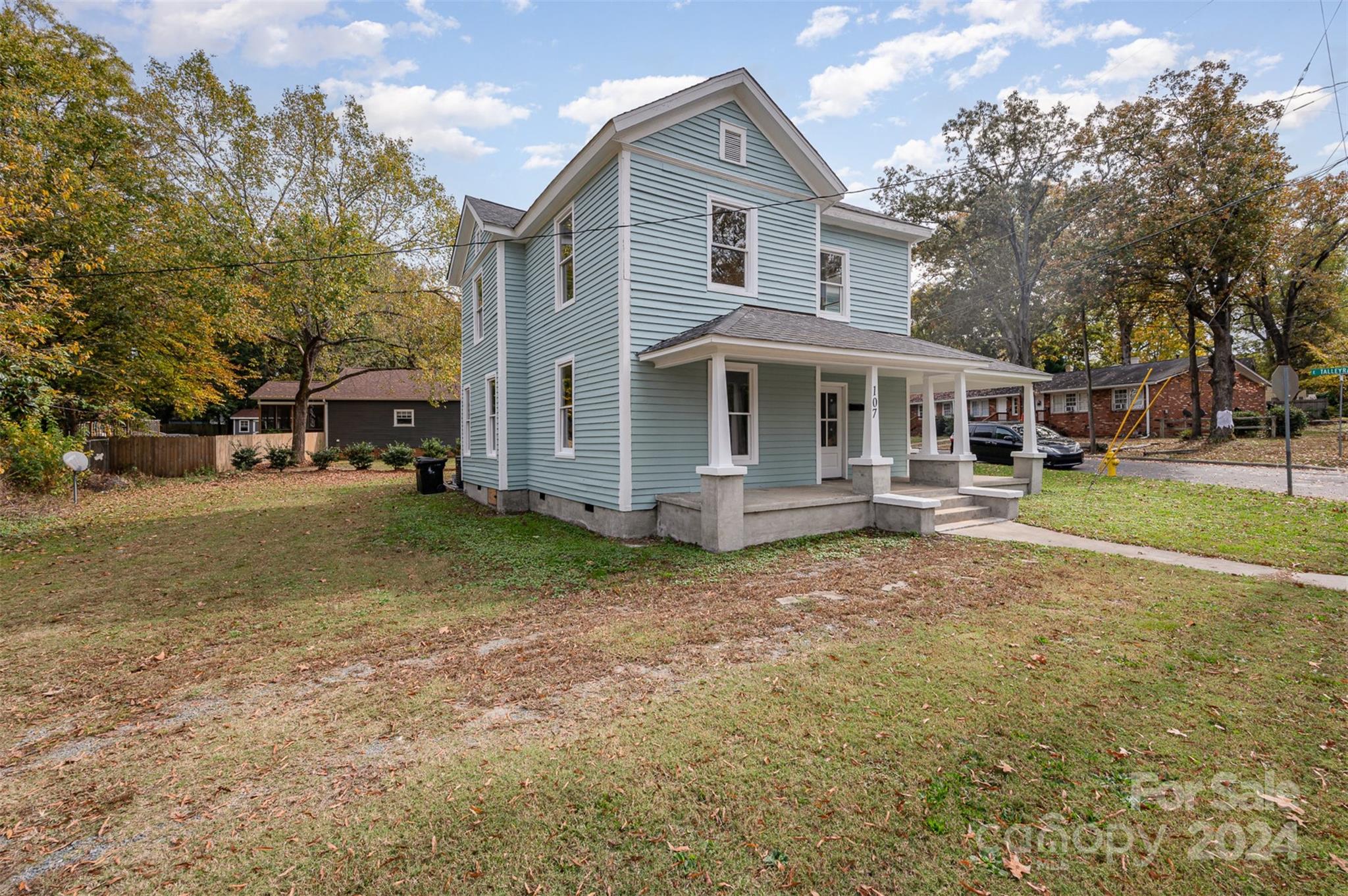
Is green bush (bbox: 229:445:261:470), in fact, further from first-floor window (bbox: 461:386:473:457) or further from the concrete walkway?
the concrete walkway

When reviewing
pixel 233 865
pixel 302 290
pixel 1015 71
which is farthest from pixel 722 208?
pixel 302 290

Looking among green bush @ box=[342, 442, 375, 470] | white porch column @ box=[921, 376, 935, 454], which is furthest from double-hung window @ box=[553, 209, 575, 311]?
green bush @ box=[342, 442, 375, 470]

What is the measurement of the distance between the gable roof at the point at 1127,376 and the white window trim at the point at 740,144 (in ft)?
88.6

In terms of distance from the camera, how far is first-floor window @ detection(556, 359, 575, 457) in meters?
11.2

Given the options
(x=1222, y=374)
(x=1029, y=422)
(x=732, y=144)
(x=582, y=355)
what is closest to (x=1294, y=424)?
(x=1222, y=374)

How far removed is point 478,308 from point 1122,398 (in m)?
35.2

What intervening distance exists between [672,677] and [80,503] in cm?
1765

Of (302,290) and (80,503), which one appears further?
(302,290)

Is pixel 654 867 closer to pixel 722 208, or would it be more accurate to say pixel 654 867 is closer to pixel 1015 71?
pixel 722 208

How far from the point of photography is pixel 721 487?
8.09 meters

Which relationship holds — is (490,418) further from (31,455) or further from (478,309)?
(31,455)

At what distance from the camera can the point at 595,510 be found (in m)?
9.92

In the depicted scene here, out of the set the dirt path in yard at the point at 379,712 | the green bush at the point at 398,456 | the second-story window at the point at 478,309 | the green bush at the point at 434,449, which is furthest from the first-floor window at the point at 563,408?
the green bush at the point at 434,449

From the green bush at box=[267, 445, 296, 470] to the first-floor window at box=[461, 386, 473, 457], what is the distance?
34.7 feet
